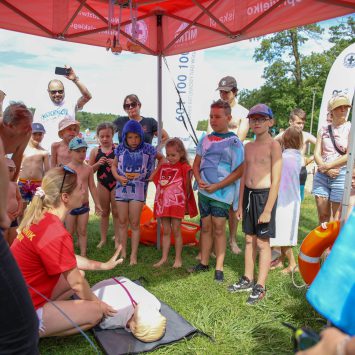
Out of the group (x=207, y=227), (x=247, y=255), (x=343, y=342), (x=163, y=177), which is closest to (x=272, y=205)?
(x=247, y=255)

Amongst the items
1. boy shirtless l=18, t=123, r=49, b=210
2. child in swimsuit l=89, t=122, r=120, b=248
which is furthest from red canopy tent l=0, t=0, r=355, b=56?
boy shirtless l=18, t=123, r=49, b=210

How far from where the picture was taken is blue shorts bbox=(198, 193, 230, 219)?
3966 millimetres

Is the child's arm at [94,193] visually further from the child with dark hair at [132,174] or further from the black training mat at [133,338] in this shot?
the black training mat at [133,338]

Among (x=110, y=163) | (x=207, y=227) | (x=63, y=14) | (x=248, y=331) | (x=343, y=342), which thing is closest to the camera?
(x=343, y=342)

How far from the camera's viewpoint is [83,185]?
456cm

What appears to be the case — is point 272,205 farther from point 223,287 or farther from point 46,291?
point 46,291

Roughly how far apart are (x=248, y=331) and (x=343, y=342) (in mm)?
2138

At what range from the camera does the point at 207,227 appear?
4.11m

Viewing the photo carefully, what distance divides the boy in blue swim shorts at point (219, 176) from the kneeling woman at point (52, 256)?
1.61 m

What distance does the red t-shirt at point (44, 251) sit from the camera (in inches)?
96.3

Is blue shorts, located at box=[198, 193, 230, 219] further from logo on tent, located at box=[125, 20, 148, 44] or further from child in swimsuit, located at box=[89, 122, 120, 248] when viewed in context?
logo on tent, located at box=[125, 20, 148, 44]

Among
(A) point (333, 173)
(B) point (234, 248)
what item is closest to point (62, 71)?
(B) point (234, 248)

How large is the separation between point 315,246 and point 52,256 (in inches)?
72.4

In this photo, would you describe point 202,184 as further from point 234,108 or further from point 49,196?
point 49,196
